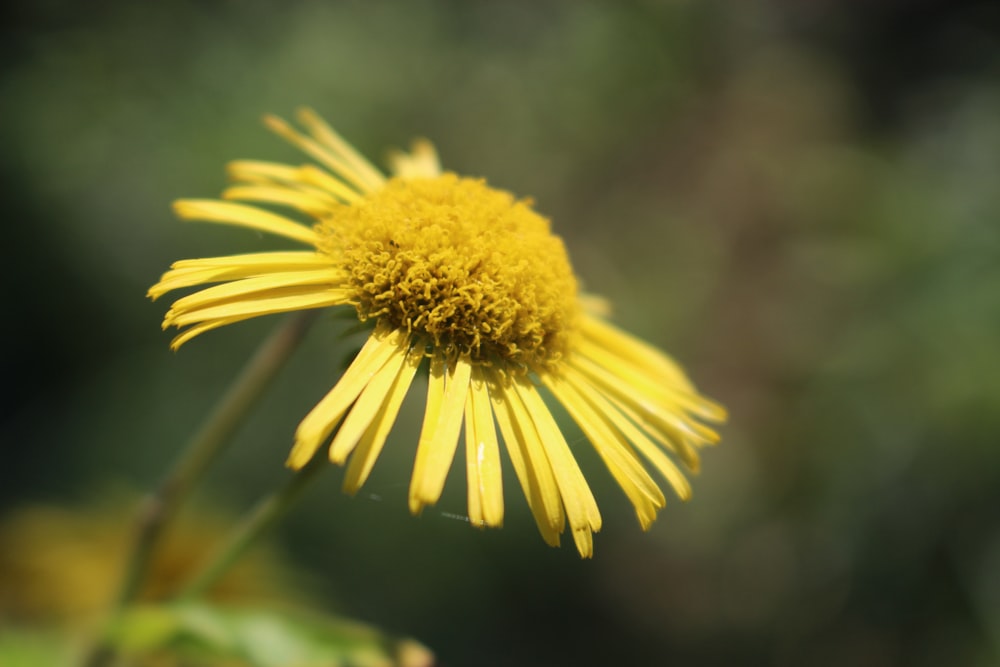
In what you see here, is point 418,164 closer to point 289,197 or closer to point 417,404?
point 289,197

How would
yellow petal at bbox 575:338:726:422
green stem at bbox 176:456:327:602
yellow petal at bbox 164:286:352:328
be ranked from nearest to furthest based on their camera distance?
yellow petal at bbox 164:286:352:328
green stem at bbox 176:456:327:602
yellow petal at bbox 575:338:726:422

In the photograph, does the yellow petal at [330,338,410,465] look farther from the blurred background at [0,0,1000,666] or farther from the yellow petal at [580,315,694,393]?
the blurred background at [0,0,1000,666]

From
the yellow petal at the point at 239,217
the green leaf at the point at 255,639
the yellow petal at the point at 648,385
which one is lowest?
the green leaf at the point at 255,639

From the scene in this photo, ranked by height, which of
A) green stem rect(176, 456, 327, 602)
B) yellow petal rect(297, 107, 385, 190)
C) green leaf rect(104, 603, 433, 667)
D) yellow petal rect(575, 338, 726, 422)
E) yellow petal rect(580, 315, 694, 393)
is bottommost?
green leaf rect(104, 603, 433, 667)

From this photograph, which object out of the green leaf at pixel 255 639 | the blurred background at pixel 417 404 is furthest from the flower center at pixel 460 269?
the blurred background at pixel 417 404

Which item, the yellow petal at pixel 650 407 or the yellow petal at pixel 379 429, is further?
the yellow petal at pixel 650 407

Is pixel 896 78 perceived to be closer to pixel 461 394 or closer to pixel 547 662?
pixel 547 662

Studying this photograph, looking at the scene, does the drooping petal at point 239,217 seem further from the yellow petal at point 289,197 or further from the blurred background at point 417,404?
the blurred background at point 417,404

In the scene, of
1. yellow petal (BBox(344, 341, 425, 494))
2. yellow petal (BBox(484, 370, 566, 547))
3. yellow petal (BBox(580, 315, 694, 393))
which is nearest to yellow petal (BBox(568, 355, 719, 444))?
yellow petal (BBox(580, 315, 694, 393))
